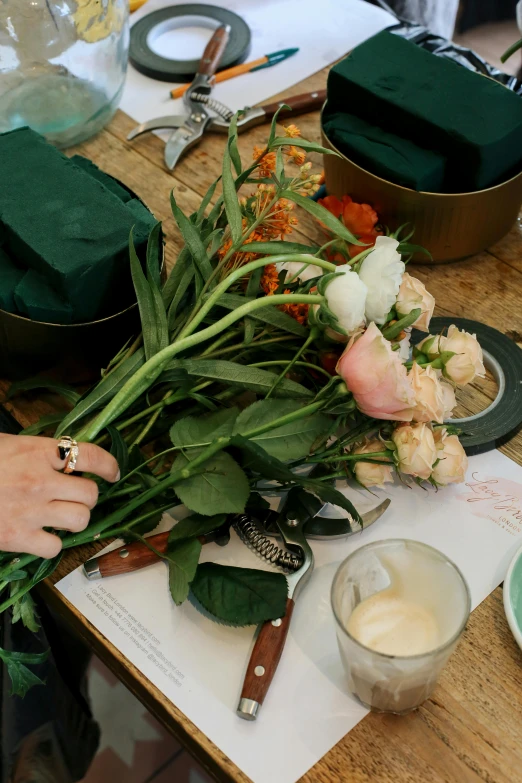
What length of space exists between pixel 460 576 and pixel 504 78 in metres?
0.81

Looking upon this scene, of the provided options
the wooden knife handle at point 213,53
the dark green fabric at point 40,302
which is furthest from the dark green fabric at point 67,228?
the wooden knife handle at point 213,53

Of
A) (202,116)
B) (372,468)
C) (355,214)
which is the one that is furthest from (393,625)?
(202,116)

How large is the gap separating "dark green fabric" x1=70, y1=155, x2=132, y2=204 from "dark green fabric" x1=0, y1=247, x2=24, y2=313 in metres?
0.14

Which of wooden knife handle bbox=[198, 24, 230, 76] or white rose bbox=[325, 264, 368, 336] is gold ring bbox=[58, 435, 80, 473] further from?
wooden knife handle bbox=[198, 24, 230, 76]

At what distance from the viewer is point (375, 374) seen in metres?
0.58

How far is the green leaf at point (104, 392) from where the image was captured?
0.68m

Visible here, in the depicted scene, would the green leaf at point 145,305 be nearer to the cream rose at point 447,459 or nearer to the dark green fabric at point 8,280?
the dark green fabric at point 8,280

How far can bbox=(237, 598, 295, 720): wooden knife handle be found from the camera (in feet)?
1.88

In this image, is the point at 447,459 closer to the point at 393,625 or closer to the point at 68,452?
the point at 393,625

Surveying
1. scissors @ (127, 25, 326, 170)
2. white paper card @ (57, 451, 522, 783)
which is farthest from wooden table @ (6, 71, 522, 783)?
scissors @ (127, 25, 326, 170)

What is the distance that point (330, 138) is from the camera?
0.90 metres

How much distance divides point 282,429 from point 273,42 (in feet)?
2.76

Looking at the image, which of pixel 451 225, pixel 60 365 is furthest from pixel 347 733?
pixel 451 225

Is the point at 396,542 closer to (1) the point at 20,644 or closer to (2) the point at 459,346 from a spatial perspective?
(2) the point at 459,346
